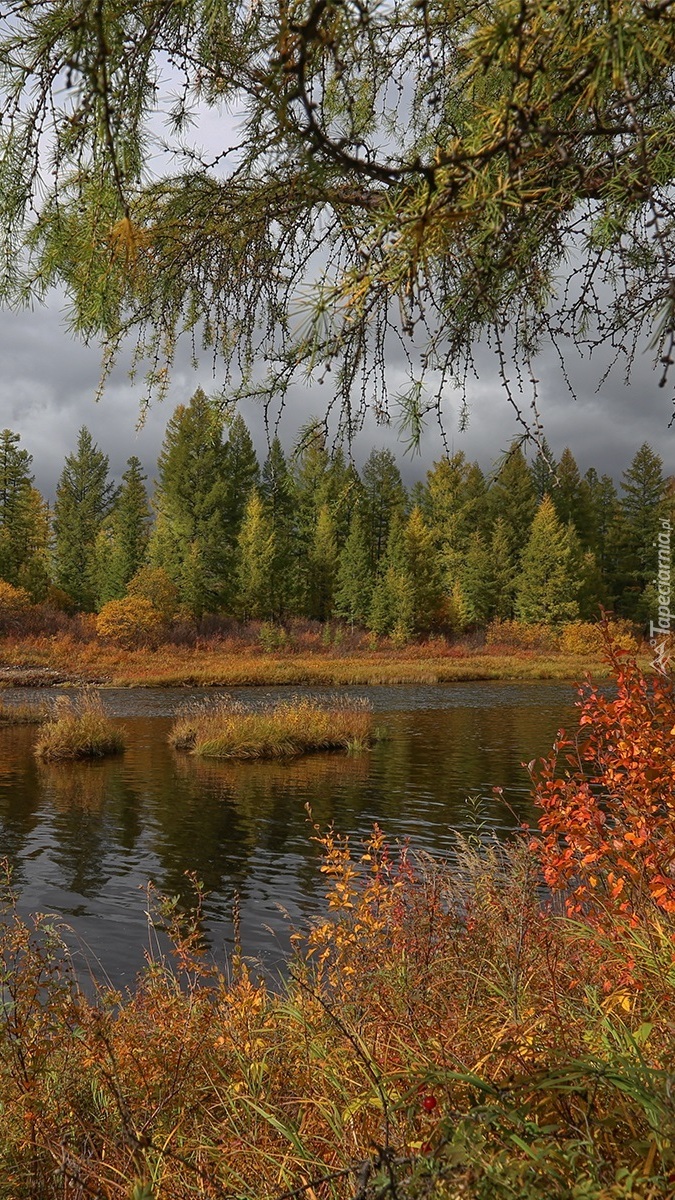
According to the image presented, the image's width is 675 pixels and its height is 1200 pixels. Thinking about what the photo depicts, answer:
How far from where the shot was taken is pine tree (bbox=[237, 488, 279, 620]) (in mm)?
44562

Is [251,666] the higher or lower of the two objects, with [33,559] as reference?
lower

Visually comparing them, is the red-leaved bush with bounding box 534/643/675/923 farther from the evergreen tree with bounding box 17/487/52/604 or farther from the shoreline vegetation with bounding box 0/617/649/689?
the evergreen tree with bounding box 17/487/52/604

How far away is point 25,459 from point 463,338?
46191 mm

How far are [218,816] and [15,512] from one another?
3575 cm

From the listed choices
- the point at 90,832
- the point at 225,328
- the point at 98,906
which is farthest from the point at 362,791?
the point at 225,328

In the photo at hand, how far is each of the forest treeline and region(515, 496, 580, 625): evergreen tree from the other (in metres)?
0.09

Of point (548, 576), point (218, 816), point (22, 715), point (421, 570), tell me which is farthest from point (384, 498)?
point (218, 816)

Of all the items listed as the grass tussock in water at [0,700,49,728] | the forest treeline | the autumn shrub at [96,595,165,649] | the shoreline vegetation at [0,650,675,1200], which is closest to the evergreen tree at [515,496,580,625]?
the forest treeline

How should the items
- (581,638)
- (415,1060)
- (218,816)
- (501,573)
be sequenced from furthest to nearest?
1. (501,573)
2. (581,638)
3. (218,816)
4. (415,1060)

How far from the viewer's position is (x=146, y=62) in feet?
7.94

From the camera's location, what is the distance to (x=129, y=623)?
129 feet

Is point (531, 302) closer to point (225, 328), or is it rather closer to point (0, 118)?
point (225, 328)

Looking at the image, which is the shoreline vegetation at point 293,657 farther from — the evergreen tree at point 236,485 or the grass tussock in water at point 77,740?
the grass tussock in water at point 77,740

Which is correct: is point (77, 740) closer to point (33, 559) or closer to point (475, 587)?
point (33, 559)
